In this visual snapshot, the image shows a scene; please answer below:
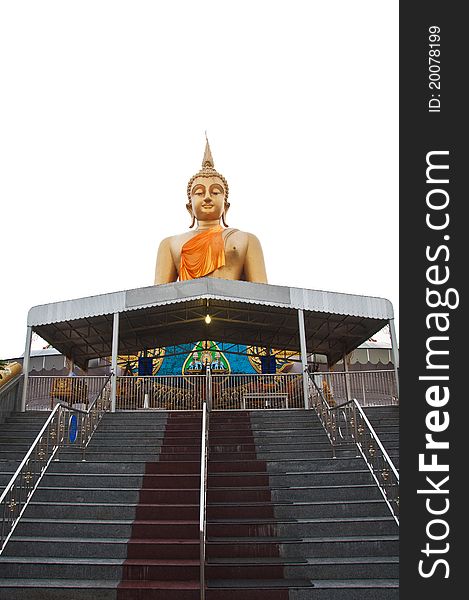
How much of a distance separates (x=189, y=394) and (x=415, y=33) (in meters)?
11.6

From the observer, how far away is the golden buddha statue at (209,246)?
2019 centimetres

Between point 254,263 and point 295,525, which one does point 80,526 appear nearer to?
point 295,525

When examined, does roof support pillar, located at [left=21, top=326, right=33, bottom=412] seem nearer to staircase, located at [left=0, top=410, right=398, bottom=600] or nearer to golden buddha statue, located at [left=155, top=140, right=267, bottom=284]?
staircase, located at [left=0, top=410, right=398, bottom=600]

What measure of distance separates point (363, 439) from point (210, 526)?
3147 mm

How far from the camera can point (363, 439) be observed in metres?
9.05

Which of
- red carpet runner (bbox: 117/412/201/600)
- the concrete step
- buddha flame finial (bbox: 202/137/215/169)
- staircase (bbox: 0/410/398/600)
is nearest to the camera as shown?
red carpet runner (bbox: 117/412/201/600)

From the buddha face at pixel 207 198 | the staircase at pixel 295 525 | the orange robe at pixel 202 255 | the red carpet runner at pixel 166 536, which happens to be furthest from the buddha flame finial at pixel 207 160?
the red carpet runner at pixel 166 536

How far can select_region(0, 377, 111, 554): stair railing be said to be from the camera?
23.2 ft

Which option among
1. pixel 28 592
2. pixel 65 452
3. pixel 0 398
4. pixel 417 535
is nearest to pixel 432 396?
pixel 417 535

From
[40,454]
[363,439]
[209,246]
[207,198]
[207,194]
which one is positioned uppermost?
[207,194]

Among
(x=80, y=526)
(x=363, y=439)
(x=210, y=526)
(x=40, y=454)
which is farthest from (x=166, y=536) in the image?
(x=363, y=439)

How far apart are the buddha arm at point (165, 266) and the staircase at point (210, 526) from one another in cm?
1135

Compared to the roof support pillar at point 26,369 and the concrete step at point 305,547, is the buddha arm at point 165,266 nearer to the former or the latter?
the roof support pillar at point 26,369

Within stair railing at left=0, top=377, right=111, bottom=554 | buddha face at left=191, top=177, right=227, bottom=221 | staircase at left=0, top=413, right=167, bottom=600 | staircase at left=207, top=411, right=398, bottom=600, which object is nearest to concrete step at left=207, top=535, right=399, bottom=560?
staircase at left=207, top=411, right=398, bottom=600
